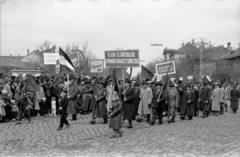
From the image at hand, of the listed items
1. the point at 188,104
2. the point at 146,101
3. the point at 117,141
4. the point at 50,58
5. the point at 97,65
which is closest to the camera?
the point at 117,141

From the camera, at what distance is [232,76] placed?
158 feet

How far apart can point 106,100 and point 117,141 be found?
435 cm

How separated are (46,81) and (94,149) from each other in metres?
8.93

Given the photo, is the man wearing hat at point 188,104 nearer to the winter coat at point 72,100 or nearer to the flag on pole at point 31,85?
the winter coat at point 72,100

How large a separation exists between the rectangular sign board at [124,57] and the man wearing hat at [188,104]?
4007 millimetres

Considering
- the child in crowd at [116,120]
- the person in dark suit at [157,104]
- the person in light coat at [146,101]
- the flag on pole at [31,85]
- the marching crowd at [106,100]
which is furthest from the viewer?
the flag on pole at [31,85]

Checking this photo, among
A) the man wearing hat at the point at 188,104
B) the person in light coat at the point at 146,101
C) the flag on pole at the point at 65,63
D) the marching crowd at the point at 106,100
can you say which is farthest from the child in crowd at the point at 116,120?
the man wearing hat at the point at 188,104

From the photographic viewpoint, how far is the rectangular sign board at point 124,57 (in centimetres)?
1273

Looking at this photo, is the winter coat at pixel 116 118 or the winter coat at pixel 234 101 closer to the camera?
the winter coat at pixel 116 118

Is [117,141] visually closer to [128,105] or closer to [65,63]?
[128,105]

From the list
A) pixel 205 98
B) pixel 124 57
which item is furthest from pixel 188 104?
pixel 124 57

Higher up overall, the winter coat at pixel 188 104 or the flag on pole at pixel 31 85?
the flag on pole at pixel 31 85

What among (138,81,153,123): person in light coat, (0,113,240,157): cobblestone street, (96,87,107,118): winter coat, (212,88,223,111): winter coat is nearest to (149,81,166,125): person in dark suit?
(138,81,153,123): person in light coat

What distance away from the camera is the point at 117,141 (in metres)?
9.30
